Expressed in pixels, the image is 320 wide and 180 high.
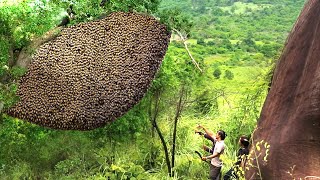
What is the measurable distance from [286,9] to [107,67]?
47573 millimetres

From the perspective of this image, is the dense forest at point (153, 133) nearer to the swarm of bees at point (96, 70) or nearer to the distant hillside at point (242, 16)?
the swarm of bees at point (96, 70)

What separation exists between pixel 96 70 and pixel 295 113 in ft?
16.3

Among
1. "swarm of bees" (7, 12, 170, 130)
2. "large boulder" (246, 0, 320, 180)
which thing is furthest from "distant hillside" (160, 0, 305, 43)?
"large boulder" (246, 0, 320, 180)

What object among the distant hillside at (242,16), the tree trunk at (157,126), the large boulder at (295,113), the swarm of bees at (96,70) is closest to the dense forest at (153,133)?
the tree trunk at (157,126)

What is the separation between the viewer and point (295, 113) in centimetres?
548

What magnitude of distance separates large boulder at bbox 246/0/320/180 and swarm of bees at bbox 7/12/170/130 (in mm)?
3604

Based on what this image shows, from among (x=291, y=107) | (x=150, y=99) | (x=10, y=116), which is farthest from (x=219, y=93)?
(x=291, y=107)

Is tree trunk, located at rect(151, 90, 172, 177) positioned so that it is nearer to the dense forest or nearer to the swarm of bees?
the dense forest

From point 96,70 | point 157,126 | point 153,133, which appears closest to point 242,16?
point 153,133

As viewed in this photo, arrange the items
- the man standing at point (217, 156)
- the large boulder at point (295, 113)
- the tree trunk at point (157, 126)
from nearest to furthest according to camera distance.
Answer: the large boulder at point (295, 113) < the man standing at point (217, 156) < the tree trunk at point (157, 126)

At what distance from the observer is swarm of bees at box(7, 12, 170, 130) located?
9.48 meters

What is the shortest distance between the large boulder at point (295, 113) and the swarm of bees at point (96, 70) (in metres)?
3.60

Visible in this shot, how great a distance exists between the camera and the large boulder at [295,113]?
511 centimetres

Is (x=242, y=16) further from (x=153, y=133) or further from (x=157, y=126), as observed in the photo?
(x=157, y=126)
